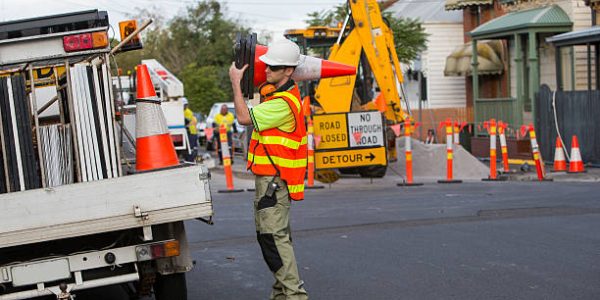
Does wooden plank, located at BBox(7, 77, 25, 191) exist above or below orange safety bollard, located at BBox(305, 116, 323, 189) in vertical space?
above

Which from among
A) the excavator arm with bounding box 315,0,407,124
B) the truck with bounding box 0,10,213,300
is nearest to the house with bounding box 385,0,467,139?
the excavator arm with bounding box 315,0,407,124

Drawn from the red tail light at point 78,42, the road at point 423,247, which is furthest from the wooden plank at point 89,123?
the road at point 423,247

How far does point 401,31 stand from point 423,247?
23403mm

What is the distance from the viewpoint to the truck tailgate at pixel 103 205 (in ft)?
21.2

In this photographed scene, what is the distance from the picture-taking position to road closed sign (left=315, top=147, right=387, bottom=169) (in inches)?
749

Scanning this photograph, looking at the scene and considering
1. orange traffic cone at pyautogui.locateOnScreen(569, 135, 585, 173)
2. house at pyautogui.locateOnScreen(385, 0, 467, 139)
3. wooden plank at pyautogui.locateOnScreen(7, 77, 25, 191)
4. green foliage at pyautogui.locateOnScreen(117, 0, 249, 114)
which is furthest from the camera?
green foliage at pyautogui.locateOnScreen(117, 0, 249, 114)

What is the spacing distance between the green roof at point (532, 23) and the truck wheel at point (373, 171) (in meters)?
10.2

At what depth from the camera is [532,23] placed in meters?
28.8

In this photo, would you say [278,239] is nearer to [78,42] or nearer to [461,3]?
[78,42]

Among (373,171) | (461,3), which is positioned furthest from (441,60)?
(373,171)

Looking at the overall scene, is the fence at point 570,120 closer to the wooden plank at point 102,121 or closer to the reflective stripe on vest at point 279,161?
the reflective stripe on vest at point 279,161

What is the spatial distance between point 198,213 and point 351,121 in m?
12.5

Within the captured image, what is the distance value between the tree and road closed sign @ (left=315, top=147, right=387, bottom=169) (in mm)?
14057

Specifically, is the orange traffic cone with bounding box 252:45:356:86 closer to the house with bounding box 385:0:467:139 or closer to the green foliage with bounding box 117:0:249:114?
the house with bounding box 385:0:467:139
